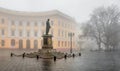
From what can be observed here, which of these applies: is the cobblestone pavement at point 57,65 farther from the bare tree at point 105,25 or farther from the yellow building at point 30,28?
the yellow building at point 30,28

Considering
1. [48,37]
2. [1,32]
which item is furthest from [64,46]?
[48,37]

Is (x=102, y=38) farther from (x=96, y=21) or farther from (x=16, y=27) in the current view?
(x=16, y=27)

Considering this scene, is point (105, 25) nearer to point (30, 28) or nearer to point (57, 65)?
point (30, 28)

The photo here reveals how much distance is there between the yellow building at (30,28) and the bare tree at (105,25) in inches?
494

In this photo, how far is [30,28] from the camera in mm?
71312

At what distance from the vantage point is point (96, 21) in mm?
58500

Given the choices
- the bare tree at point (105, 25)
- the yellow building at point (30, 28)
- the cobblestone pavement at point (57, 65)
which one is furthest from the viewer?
the yellow building at point (30, 28)

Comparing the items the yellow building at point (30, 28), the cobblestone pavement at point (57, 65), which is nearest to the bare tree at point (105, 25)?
the yellow building at point (30, 28)

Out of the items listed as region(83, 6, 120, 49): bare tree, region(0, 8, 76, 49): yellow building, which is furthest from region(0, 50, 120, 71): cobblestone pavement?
region(0, 8, 76, 49): yellow building

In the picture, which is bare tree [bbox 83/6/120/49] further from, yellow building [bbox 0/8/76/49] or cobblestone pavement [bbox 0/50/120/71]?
cobblestone pavement [bbox 0/50/120/71]

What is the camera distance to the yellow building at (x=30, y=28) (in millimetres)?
67688

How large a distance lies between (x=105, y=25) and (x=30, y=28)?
84.0ft

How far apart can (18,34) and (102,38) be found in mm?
27212

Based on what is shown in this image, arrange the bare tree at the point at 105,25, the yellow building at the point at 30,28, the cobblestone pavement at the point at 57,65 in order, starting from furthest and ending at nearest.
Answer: the yellow building at the point at 30,28 < the bare tree at the point at 105,25 < the cobblestone pavement at the point at 57,65
